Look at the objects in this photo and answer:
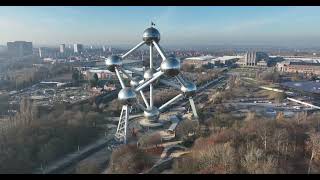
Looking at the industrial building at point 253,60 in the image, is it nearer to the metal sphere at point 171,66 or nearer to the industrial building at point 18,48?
the industrial building at point 18,48

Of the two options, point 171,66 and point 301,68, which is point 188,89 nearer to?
→ point 171,66

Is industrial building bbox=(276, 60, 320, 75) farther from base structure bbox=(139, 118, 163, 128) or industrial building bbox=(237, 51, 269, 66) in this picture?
base structure bbox=(139, 118, 163, 128)

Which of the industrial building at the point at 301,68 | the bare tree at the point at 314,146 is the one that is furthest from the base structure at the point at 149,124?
the industrial building at the point at 301,68

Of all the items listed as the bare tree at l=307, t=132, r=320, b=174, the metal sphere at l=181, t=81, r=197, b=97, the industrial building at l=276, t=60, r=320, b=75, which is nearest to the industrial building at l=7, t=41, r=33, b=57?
the industrial building at l=276, t=60, r=320, b=75
